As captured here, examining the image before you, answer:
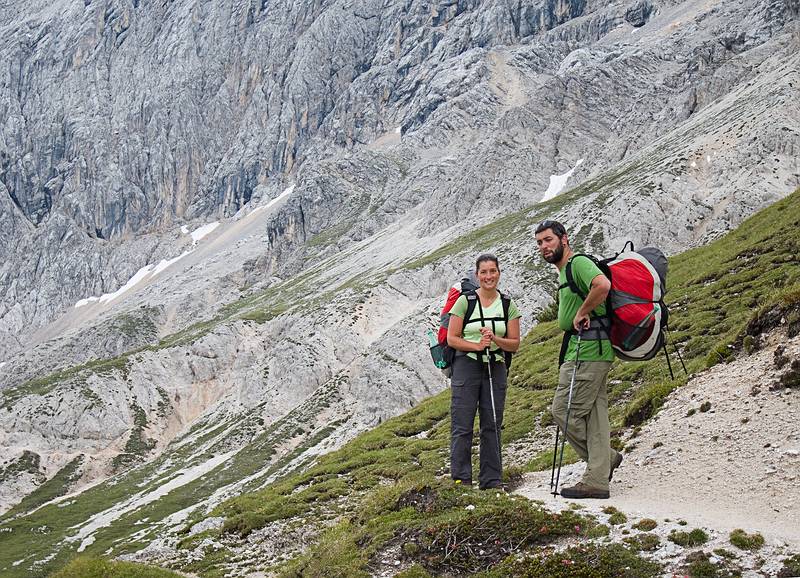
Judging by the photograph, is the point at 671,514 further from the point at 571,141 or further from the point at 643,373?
the point at 571,141

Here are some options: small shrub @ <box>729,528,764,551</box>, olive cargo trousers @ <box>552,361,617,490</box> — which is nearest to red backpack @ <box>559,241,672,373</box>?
olive cargo trousers @ <box>552,361,617,490</box>

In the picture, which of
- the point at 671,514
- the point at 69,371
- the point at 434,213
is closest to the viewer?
the point at 671,514

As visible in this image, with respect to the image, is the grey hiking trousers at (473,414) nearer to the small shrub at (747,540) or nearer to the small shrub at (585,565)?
the small shrub at (585,565)

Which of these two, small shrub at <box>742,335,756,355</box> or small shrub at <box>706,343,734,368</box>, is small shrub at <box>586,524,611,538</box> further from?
small shrub at <box>706,343,734,368</box>

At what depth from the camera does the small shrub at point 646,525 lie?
29.0ft

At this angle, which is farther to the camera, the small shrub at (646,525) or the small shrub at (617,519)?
the small shrub at (617,519)

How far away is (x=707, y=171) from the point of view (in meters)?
74.6

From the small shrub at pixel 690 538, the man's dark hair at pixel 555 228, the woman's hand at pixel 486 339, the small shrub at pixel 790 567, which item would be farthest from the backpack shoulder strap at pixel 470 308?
the small shrub at pixel 790 567

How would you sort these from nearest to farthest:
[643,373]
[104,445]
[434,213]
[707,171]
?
[643,373]
[707,171]
[104,445]
[434,213]

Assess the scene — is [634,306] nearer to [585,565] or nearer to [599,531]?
[599,531]

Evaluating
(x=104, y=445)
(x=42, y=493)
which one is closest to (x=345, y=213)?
(x=104, y=445)

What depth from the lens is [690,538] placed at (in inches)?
325

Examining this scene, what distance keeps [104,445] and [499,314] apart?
10528 centimetres

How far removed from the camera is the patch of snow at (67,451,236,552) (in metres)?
75.0
